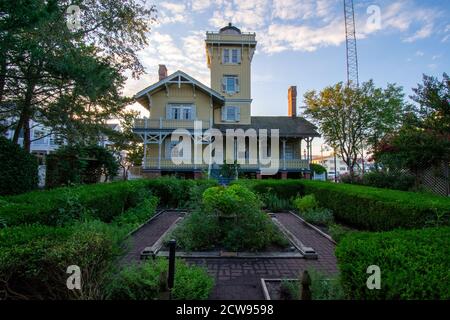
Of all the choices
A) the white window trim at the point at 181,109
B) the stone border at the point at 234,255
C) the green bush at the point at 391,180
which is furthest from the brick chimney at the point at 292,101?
the stone border at the point at 234,255

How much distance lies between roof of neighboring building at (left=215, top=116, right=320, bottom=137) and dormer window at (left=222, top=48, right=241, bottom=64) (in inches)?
236

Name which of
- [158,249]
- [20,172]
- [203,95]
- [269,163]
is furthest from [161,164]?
[158,249]

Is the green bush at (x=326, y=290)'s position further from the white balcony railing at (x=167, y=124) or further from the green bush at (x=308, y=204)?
the white balcony railing at (x=167, y=124)

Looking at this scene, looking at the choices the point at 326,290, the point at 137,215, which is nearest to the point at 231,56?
the point at 137,215

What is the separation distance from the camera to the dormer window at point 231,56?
2341 centimetres

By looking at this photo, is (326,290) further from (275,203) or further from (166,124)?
(166,124)

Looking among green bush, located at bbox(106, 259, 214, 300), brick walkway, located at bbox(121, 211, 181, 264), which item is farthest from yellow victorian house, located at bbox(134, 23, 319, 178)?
green bush, located at bbox(106, 259, 214, 300)

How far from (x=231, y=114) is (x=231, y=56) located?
5.81 meters

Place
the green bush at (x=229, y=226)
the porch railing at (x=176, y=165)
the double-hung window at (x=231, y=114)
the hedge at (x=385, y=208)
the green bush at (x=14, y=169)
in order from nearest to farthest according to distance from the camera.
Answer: the hedge at (x=385, y=208) < the green bush at (x=229, y=226) < the green bush at (x=14, y=169) < the porch railing at (x=176, y=165) < the double-hung window at (x=231, y=114)

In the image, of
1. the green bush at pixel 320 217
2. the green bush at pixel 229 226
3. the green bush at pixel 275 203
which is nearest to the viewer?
the green bush at pixel 229 226

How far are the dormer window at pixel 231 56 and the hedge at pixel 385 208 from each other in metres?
17.6

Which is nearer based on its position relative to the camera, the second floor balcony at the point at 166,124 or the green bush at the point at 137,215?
the green bush at the point at 137,215

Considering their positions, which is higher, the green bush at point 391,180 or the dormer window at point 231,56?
the dormer window at point 231,56
